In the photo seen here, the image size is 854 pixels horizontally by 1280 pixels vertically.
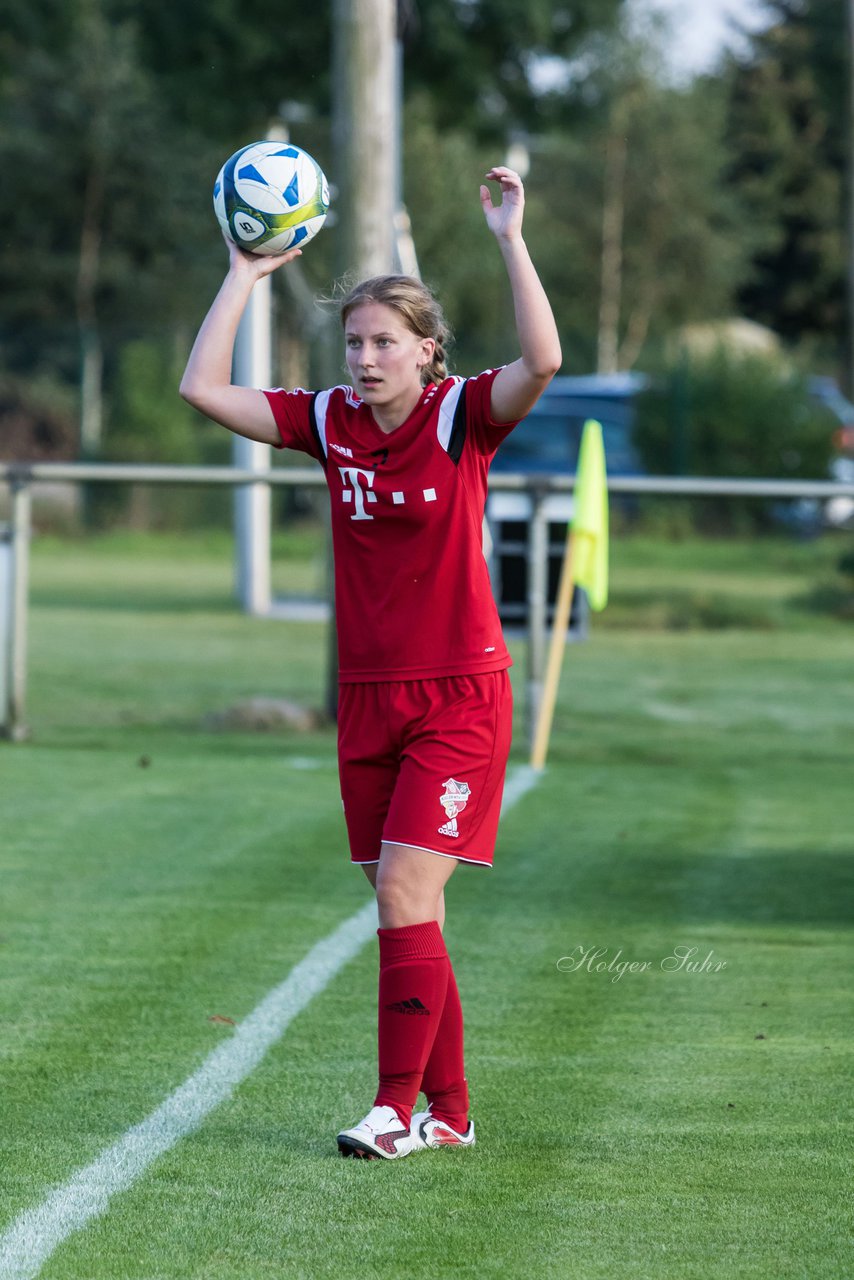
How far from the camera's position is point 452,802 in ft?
13.7

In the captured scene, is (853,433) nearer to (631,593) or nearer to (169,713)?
(631,593)

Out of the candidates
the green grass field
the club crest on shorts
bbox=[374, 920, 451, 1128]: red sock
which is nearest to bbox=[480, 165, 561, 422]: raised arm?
the club crest on shorts

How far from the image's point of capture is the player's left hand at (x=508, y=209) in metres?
4.17

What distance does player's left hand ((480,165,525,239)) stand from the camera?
13.7 feet

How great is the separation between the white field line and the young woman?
0.46 m

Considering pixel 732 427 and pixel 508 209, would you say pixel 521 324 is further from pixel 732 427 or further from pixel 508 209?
pixel 732 427

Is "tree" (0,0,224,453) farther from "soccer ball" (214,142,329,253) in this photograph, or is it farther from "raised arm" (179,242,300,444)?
"raised arm" (179,242,300,444)

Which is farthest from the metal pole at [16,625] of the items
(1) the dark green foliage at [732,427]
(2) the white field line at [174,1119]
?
(1) the dark green foliage at [732,427]

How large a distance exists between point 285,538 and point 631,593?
957 centimetres

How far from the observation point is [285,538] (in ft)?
96.3

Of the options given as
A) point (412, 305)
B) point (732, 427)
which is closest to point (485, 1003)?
point (412, 305)

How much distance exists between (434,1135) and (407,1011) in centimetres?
29

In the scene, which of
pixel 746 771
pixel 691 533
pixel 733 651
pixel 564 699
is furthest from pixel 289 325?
pixel 746 771

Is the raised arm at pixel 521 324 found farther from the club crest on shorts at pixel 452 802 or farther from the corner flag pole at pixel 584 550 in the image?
the corner flag pole at pixel 584 550
